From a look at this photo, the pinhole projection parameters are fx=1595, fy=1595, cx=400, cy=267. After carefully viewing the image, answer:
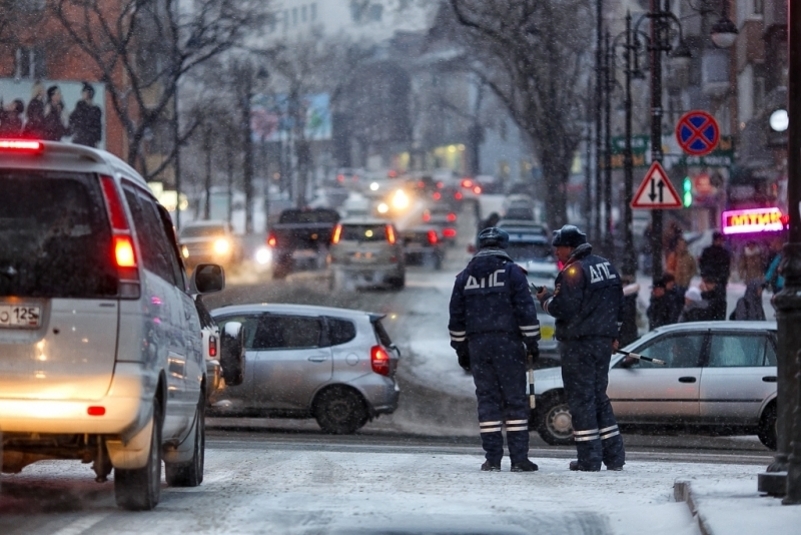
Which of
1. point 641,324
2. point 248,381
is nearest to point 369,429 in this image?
point 248,381

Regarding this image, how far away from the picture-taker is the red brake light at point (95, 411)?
24.1 ft

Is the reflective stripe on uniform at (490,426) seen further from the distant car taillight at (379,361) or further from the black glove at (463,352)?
the distant car taillight at (379,361)

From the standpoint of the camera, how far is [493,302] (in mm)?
10766

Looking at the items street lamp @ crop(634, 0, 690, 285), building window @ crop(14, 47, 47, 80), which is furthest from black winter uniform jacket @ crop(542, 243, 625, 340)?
building window @ crop(14, 47, 47, 80)

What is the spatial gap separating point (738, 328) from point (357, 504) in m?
9.58

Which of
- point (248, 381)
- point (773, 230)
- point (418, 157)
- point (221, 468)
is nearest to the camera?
point (221, 468)

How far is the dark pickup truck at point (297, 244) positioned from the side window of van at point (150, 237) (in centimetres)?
3620

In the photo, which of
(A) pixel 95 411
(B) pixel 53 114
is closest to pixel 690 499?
(A) pixel 95 411

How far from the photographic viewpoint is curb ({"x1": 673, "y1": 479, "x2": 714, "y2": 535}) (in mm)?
6754

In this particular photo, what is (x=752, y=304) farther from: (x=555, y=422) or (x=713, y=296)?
(x=555, y=422)

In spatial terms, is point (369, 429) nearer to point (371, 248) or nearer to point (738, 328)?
point (738, 328)

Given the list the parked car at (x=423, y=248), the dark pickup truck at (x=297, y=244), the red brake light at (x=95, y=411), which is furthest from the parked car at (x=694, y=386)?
the parked car at (x=423, y=248)

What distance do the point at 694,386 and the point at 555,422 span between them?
1.51m

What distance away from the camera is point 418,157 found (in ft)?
482
